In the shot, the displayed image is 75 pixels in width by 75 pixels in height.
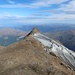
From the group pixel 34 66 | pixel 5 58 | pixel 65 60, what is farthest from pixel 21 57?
pixel 65 60

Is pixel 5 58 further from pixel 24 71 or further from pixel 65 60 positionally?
pixel 65 60

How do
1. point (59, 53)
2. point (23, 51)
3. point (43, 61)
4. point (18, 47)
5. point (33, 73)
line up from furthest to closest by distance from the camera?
point (59, 53) → point (18, 47) → point (23, 51) → point (43, 61) → point (33, 73)

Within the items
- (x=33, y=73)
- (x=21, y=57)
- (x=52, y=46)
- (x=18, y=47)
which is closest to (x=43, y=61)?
(x=21, y=57)

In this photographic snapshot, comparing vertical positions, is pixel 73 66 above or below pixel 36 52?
below

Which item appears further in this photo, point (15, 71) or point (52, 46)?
point (52, 46)

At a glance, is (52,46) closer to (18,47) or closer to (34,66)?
(18,47)

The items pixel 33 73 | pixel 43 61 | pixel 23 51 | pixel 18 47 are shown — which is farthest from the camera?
pixel 18 47
